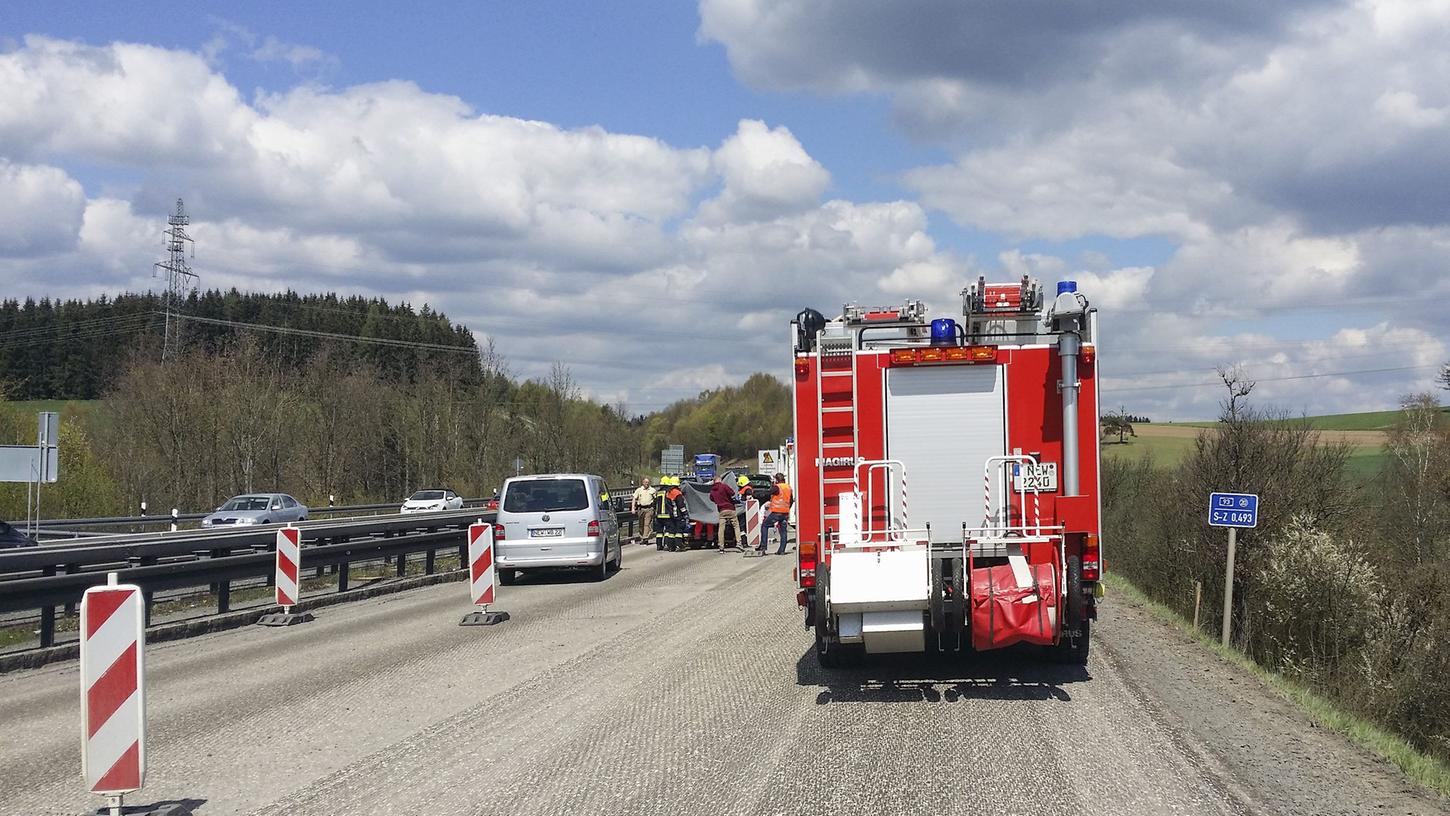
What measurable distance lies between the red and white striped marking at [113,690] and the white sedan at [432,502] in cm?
4032

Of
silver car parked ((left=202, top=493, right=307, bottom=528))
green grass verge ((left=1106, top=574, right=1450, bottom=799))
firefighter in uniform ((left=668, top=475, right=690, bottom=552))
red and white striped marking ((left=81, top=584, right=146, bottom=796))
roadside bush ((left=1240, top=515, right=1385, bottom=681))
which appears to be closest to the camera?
red and white striped marking ((left=81, top=584, right=146, bottom=796))

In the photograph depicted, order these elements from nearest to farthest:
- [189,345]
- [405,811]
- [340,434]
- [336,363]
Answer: [405,811] → [189,345] → [340,434] → [336,363]

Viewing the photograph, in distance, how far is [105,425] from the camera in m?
49.6

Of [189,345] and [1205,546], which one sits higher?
[189,345]

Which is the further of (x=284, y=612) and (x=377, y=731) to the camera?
(x=284, y=612)

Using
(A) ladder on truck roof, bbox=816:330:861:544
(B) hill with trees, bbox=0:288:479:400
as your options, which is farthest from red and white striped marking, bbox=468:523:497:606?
(B) hill with trees, bbox=0:288:479:400

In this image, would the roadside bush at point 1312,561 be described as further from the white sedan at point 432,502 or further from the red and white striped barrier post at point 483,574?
the white sedan at point 432,502

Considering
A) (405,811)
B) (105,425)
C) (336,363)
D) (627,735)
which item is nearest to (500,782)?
(405,811)

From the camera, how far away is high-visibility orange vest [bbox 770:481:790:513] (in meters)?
27.6

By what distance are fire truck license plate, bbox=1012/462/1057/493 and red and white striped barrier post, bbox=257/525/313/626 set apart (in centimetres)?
962

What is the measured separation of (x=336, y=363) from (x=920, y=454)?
6153 cm

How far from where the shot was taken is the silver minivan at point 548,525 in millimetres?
19266

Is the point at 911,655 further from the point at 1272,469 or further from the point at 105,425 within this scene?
the point at 105,425

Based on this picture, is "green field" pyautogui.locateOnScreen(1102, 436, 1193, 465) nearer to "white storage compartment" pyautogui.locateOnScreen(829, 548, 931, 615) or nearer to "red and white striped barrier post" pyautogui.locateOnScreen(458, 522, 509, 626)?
"red and white striped barrier post" pyautogui.locateOnScreen(458, 522, 509, 626)
